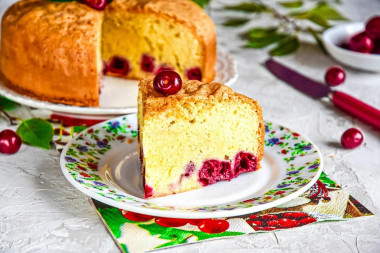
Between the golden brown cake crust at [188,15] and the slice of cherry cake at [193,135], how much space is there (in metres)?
1.17

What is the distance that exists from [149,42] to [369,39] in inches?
63.8

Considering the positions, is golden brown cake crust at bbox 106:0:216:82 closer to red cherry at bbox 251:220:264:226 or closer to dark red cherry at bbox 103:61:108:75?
dark red cherry at bbox 103:61:108:75

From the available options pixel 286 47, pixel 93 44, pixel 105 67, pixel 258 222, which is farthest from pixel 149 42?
pixel 258 222

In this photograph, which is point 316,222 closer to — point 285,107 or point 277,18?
Answer: point 285,107

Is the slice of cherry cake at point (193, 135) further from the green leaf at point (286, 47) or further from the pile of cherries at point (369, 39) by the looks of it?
the green leaf at point (286, 47)

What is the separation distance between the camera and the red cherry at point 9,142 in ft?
9.16

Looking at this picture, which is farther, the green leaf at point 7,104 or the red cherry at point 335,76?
the red cherry at point 335,76

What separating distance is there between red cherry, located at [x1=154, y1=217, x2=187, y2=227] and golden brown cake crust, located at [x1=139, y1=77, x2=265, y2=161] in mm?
436

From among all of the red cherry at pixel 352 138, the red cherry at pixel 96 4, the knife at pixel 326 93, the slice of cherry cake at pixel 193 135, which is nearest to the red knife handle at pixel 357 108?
the knife at pixel 326 93

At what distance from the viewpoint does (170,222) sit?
221 cm

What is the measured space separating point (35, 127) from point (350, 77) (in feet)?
7.60

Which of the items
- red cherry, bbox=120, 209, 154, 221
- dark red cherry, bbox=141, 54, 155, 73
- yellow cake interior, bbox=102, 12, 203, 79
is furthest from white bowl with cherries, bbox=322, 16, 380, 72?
red cherry, bbox=120, 209, 154, 221

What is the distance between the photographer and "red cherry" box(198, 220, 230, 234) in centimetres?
216

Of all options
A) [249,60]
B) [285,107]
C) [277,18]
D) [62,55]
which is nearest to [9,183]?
[62,55]
